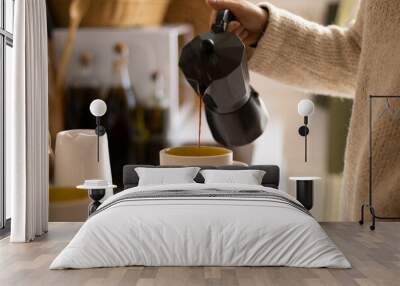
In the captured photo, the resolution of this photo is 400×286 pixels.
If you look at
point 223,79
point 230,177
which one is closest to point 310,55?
point 230,177

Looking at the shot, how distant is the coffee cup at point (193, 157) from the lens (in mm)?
4152

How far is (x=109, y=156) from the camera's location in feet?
15.7

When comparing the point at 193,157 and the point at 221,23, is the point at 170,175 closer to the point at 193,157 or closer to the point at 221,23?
the point at 193,157

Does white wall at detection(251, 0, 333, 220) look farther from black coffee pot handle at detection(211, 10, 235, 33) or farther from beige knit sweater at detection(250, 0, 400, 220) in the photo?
black coffee pot handle at detection(211, 10, 235, 33)

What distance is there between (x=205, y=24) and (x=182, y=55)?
2891 millimetres

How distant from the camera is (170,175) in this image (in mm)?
4199

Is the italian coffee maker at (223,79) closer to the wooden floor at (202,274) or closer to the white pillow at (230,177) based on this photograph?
the wooden floor at (202,274)

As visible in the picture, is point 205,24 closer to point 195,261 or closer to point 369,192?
point 369,192

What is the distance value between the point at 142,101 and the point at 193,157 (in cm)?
57

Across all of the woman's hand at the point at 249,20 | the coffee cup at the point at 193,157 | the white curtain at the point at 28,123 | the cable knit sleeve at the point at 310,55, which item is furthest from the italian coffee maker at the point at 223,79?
the white curtain at the point at 28,123

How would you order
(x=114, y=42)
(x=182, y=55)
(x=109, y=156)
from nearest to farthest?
(x=182, y=55) → (x=114, y=42) → (x=109, y=156)

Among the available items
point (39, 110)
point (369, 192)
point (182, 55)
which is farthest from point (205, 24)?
point (182, 55)

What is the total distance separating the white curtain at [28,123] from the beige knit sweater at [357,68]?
140 cm

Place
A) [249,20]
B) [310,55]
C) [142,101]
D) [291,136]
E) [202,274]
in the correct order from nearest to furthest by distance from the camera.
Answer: [202,274] → [249,20] → [310,55] → [142,101] → [291,136]
